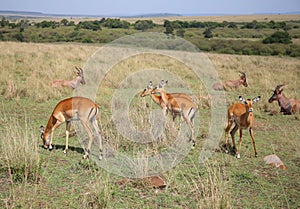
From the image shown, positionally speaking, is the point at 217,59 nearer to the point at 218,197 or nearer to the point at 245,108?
the point at 245,108

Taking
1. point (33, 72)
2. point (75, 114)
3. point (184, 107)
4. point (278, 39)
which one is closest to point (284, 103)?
point (184, 107)

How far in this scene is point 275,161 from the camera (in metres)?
6.49

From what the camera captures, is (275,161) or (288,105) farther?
(288,105)

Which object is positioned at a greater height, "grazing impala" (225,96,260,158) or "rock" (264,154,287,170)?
"grazing impala" (225,96,260,158)

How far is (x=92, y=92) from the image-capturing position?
43.2 feet

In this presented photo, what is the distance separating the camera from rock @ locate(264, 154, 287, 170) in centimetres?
638

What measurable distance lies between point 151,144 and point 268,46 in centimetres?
2988

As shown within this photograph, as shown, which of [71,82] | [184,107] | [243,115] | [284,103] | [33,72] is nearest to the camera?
[243,115]

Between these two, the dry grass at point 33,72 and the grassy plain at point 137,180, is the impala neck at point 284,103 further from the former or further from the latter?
the dry grass at point 33,72

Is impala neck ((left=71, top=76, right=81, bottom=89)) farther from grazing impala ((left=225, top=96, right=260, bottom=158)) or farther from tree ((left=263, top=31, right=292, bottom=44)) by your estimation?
tree ((left=263, top=31, right=292, bottom=44))

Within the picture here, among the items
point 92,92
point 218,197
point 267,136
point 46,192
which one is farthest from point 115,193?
point 92,92

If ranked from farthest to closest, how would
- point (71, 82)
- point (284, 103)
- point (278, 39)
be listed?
point (278, 39) < point (71, 82) < point (284, 103)

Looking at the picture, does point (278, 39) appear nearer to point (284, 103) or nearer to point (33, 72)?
point (284, 103)

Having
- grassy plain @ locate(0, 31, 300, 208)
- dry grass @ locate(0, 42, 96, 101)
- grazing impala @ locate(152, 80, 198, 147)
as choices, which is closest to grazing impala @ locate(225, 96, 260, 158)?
grassy plain @ locate(0, 31, 300, 208)
